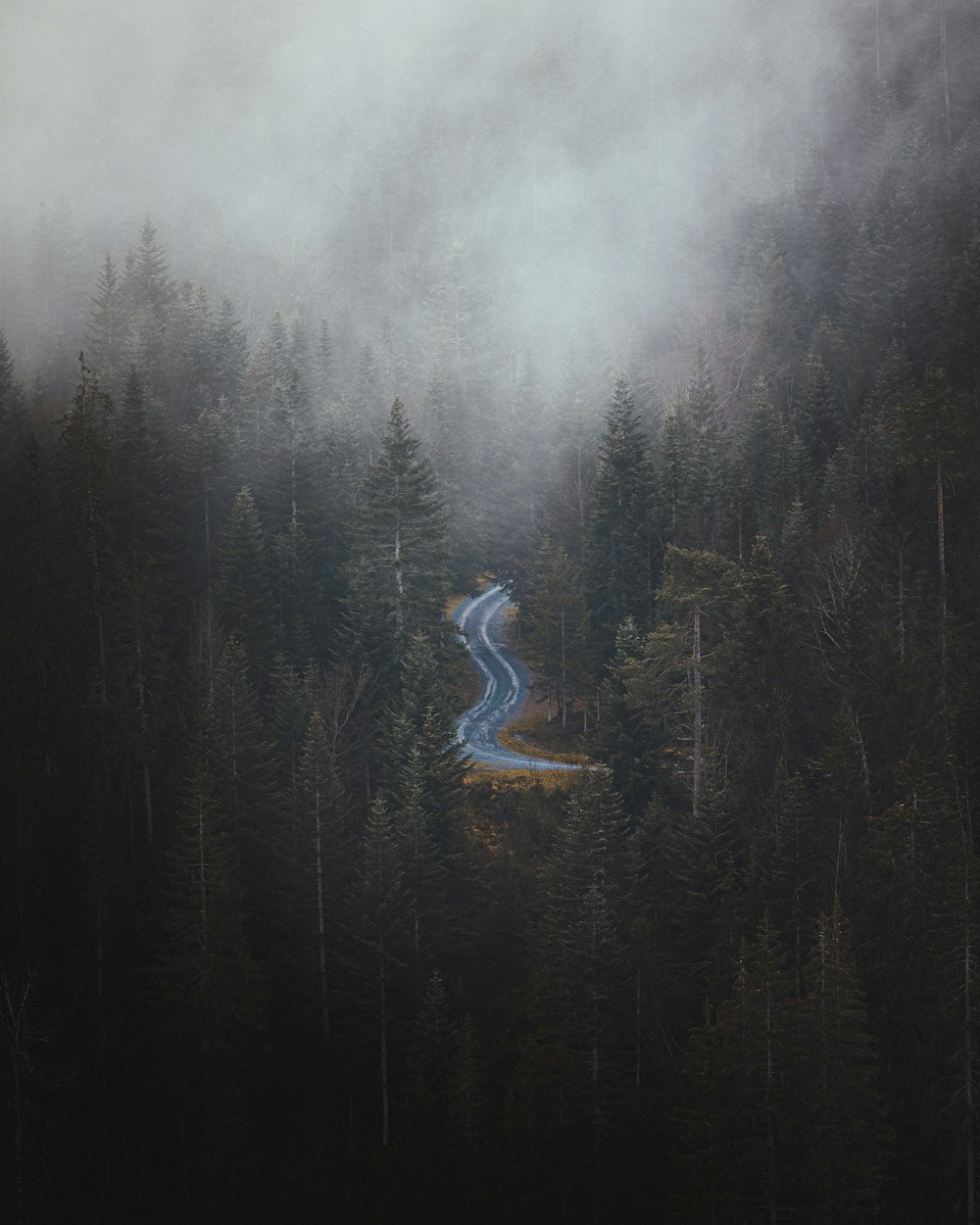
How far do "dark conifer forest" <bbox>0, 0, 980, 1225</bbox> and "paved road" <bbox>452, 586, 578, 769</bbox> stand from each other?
6.11 feet

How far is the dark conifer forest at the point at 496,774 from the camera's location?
32.8 m

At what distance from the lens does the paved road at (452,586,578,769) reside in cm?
5591

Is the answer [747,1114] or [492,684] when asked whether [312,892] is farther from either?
[492,684]

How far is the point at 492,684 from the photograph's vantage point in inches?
2680

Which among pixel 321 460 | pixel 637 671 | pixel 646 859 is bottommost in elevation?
pixel 646 859

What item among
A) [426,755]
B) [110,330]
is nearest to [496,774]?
[426,755]

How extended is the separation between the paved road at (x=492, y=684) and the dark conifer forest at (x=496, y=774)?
1.86 m

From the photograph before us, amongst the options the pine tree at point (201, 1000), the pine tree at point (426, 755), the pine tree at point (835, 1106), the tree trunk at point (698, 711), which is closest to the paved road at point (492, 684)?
the pine tree at point (426, 755)

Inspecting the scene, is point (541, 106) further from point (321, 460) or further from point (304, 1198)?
point (304, 1198)

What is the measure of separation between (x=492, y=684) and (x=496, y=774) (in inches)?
623

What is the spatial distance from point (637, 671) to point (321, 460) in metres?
23.7

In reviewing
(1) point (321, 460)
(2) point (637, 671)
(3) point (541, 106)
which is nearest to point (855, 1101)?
(2) point (637, 671)

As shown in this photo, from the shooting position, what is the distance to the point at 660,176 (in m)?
109

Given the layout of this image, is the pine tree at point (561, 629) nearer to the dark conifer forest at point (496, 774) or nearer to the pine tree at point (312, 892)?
the dark conifer forest at point (496, 774)
